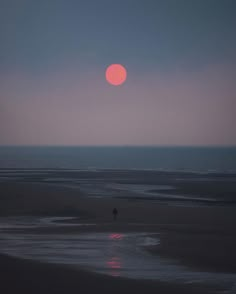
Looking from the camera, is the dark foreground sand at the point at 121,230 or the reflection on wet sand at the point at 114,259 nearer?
the dark foreground sand at the point at 121,230

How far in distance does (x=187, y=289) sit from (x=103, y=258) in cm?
489

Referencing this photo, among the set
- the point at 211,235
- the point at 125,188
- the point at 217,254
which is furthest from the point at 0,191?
the point at 217,254

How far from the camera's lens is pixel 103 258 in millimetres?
21578

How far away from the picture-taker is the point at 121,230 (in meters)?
28.7

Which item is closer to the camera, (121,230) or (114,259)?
(114,259)

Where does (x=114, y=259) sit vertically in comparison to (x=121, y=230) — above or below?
below

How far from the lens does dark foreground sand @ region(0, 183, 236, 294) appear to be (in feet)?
58.2

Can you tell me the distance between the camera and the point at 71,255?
22.0m

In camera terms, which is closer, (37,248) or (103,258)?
(103,258)

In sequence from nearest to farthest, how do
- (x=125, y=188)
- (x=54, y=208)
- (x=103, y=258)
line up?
(x=103, y=258) < (x=54, y=208) < (x=125, y=188)

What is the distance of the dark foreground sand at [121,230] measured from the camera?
17.7m

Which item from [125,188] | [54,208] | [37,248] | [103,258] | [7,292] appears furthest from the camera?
[125,188]

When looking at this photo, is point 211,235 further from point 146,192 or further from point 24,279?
point 146,192

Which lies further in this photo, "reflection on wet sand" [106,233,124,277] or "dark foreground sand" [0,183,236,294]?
"reflection on wet sand" [106,233,124,277]
